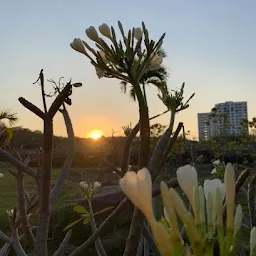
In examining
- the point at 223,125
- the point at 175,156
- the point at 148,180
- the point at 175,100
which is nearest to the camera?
the point at 148,180

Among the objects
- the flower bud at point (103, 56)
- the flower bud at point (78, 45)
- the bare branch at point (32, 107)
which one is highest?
the flower bud at point (78, 45)

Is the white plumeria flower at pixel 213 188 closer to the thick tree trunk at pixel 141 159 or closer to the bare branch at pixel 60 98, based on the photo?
the thick tree trunk at pixel 141 159

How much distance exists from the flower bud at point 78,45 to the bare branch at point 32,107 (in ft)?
0.53

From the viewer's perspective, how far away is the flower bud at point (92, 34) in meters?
0.80

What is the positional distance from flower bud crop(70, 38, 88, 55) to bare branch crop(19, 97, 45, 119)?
0.16m

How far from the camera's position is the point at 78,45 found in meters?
0.80

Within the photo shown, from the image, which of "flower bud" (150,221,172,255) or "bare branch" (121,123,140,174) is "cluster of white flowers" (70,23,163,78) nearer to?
"bare branch" (121,123,140,174)

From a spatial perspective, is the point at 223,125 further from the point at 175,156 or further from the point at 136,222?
the point at 136,222

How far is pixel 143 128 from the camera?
0.68m

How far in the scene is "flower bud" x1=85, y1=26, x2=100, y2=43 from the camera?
2.63 ft

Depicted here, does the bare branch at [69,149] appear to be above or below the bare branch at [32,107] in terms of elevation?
below

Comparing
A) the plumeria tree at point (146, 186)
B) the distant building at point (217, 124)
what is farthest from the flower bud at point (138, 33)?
the distant building at point (217, 124)

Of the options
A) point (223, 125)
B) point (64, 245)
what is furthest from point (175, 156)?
point (64, 245)

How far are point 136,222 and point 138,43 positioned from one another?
29cm
